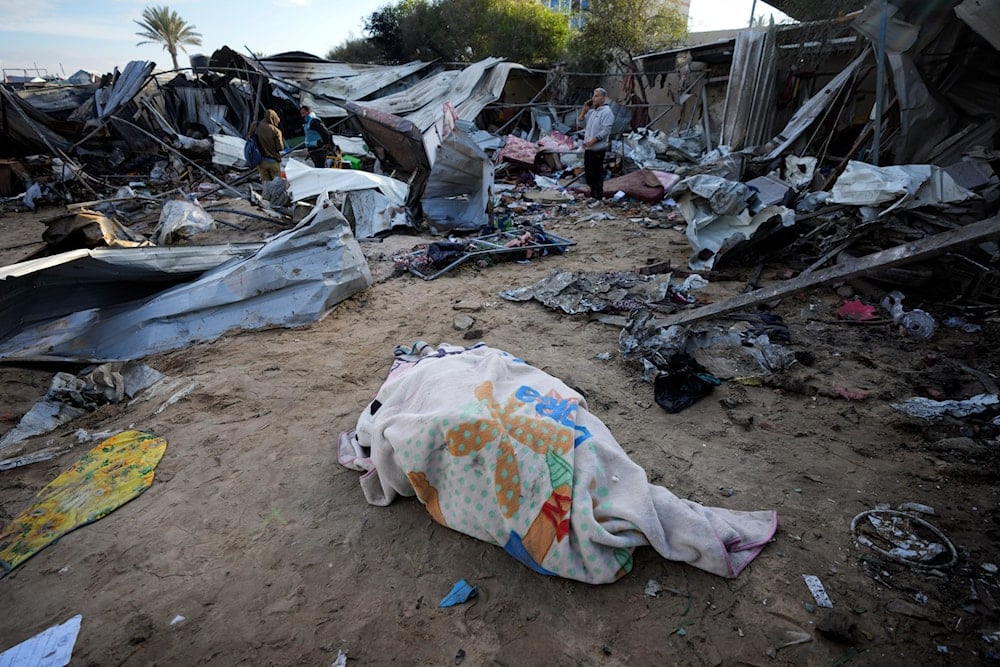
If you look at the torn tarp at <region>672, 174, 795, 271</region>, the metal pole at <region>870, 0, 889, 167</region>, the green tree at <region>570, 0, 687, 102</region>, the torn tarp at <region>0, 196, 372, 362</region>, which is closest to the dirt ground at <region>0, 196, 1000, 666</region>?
the torn tarp at <region>0, 196, 372, 362</region>

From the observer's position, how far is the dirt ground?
1.55m

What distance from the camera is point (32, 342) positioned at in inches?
133

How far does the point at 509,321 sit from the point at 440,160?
10.6 feet

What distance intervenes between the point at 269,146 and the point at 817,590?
8.68 m

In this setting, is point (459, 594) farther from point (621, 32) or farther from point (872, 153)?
point (621, 32)

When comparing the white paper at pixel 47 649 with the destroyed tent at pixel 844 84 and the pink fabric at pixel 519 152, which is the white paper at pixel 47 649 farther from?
the pink fabric at pixel 519 152

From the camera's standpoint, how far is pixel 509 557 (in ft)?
6.02

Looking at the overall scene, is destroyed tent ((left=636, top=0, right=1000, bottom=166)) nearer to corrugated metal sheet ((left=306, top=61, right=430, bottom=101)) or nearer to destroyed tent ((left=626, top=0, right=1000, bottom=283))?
destroyed tent ((left=626, top=0, right=1000, bottom=283))

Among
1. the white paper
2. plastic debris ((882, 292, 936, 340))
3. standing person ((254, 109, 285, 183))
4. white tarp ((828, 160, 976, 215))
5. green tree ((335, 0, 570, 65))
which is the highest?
green tree ((335, 0, 570, 65))

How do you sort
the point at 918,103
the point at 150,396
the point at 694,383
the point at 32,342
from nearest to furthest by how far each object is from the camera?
1. the point at 694,383
2. the point at 150,396
3. the point at 32,342
4. the point at 918,103

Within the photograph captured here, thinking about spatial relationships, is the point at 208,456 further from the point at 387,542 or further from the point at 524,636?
the point at 524,636

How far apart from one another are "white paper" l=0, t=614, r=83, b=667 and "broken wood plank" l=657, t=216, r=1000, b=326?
3428 millimetres

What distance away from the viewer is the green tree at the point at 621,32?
13.9 m

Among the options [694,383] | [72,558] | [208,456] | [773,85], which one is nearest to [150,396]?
[208,456]
